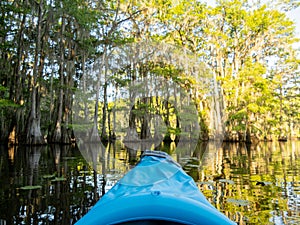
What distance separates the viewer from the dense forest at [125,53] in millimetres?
3514

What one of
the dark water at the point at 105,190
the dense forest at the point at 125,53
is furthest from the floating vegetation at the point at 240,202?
the dense forest at the point at 125,53

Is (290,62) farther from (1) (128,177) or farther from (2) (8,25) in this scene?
(1) (128,177)

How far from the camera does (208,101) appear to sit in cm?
381

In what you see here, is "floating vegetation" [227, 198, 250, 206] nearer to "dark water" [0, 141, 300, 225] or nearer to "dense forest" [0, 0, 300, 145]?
"dark water" [0, 141, 300, 225]

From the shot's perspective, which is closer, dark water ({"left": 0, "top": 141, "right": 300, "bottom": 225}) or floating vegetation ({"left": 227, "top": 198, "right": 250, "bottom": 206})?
dark water ({"left": 0, "top": 141, "right": 300, "bottom": 225})

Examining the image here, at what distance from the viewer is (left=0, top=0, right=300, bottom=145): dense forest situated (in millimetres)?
3514

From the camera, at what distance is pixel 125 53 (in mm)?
3273

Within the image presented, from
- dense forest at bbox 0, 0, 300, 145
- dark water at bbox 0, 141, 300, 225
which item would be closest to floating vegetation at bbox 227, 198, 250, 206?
dark water at bbox 0, 141, 300, 225

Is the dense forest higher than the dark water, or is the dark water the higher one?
the dense forest

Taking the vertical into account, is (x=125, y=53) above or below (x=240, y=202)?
above

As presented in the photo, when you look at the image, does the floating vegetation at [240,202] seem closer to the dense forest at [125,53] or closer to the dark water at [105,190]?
the dark water at [105,190]

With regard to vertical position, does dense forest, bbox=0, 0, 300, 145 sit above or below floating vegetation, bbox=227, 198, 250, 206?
above

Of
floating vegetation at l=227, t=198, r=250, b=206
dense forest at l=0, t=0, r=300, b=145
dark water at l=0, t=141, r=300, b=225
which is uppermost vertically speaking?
dense forest at l=0, t=0, r=300, b=145

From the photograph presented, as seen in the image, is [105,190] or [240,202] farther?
[105,190]
